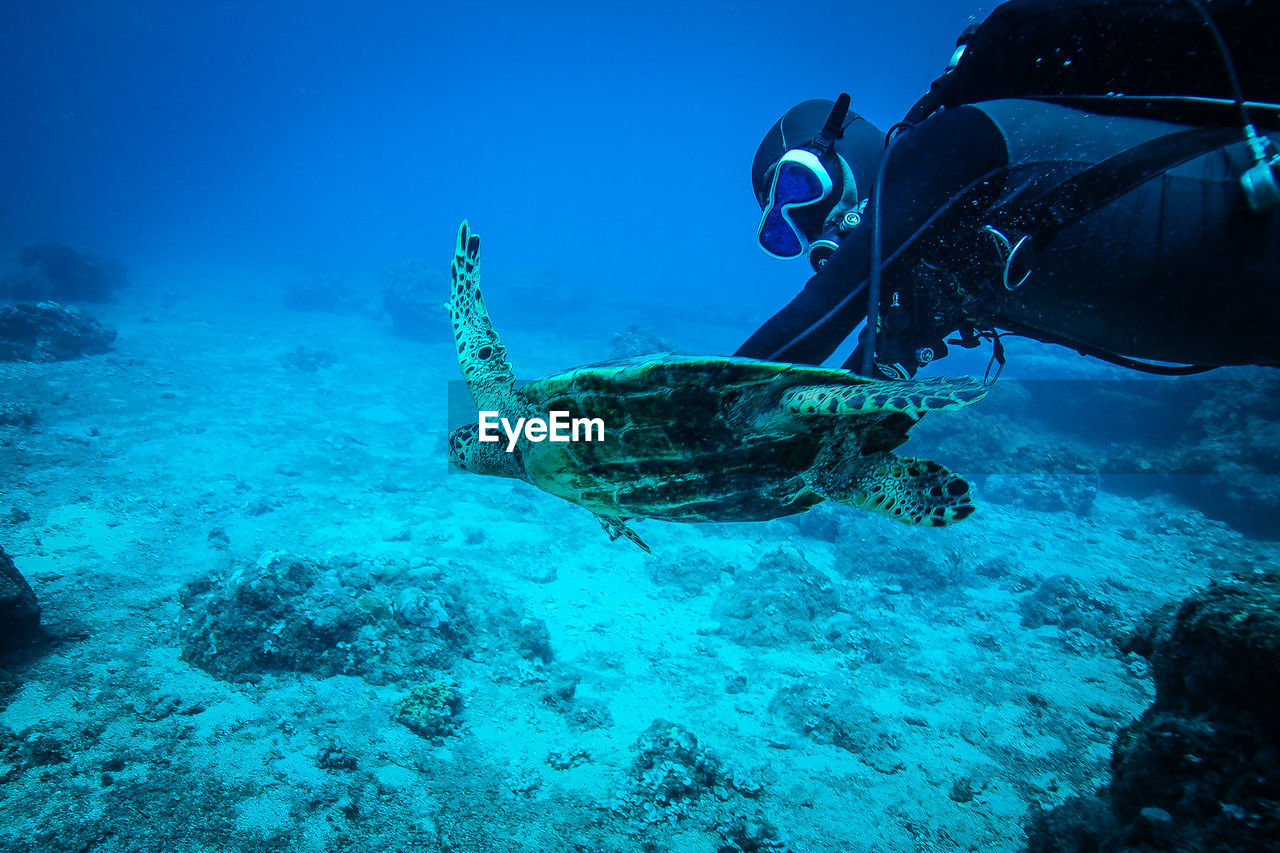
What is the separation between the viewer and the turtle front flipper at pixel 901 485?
82.9 inches

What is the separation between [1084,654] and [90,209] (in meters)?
106

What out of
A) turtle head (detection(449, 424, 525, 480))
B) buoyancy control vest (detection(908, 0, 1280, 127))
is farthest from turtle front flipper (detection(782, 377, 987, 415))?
turtle head (detection(449, 424, 525, 480))

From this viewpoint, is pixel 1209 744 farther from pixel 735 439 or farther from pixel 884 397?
pixel 735 439

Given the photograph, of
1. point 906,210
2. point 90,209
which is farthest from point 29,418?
point 90,209

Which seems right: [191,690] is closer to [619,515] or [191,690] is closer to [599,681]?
[599,681]

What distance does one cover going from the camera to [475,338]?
11.1 feet

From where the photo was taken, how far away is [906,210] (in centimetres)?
198

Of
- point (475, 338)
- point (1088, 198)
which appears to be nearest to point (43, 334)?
point (475, 338)

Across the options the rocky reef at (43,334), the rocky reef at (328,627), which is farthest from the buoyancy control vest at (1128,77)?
the rocky reef at (43,334)

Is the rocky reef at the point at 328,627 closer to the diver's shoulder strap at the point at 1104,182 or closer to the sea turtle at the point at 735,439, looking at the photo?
the sea turtle at the point at 735,439

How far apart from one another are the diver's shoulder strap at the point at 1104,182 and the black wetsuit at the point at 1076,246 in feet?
0.09

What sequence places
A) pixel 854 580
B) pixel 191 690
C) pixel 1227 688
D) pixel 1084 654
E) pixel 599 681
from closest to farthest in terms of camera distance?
pixel 1227 688 < pixel 191 690 < pixel 599 681 < pixel 1084 654 < pixel 854 580

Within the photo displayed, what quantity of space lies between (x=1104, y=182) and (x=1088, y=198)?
0.07m

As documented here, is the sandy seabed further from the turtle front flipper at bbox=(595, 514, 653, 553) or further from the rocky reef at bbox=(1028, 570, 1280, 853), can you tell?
the turtle front flipper at bbox=(595, 514, 653, 553)
